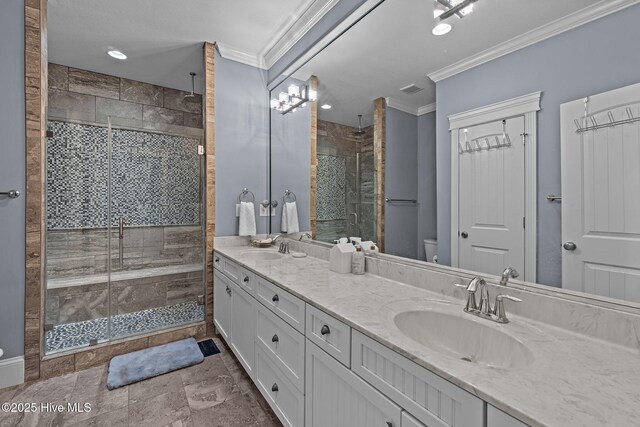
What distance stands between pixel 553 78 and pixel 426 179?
58 centimetres

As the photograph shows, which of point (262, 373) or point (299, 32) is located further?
point (299, 32)

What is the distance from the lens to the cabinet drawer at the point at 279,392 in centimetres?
125

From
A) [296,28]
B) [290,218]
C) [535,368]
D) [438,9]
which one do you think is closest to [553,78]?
[438,9]

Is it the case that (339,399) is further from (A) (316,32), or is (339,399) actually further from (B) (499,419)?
(A) (316,32)

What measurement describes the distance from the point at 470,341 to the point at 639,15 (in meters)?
1.09

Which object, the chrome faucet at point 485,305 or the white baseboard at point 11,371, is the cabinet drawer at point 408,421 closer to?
the chrome faucet at point 485,305

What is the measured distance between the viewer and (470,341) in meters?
1.00

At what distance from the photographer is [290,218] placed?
262 cm

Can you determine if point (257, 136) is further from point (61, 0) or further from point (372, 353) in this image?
point (372, 353)

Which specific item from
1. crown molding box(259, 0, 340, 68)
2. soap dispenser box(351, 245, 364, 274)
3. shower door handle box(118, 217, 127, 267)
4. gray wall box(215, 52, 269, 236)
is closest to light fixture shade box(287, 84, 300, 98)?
crown molding box(259, 0, 340, 68)

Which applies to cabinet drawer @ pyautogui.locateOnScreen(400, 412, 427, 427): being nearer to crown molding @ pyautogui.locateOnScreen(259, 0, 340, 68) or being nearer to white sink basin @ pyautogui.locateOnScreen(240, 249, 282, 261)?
white sink basin @ pyautogui.locateOnScreen(240, 249, 282, 261)

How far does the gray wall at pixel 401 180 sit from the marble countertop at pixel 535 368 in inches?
14.0

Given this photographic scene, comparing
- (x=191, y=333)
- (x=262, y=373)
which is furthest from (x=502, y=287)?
(x=191, y=333)

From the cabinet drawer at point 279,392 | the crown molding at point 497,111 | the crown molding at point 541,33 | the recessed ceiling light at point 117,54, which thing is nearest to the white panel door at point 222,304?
the cabinet drawer at point 279,392
